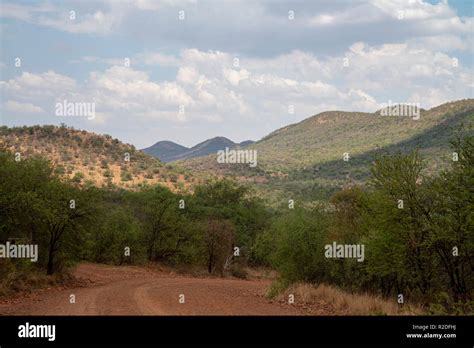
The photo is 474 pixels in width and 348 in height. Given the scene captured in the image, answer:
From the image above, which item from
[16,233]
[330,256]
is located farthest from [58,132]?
[330,256]

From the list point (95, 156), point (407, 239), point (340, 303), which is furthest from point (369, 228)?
point (95, 156)

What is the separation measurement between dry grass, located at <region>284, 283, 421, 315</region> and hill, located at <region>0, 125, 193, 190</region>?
54.4 meters

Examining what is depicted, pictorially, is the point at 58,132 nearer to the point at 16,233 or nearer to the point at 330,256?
the point at 16,233

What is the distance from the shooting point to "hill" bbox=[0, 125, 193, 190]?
76938 mm

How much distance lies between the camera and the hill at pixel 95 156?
76938 mm

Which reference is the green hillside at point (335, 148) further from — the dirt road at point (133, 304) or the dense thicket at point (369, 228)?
the dirt road at point (133, 304)

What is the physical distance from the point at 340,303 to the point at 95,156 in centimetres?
7493

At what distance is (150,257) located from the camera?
45531mm

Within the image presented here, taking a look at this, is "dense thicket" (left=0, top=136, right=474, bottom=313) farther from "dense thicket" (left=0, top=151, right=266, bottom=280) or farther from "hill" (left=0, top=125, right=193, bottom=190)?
"hill" (left=0, top=125, right=193, bottom=190)

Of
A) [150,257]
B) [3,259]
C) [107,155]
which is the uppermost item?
[107,155]

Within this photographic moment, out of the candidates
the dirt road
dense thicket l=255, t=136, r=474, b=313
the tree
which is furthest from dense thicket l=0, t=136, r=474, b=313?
the tree

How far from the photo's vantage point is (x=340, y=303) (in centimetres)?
1775

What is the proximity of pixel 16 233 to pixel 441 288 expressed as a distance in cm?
1885

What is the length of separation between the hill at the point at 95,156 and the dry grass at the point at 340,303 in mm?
54400
